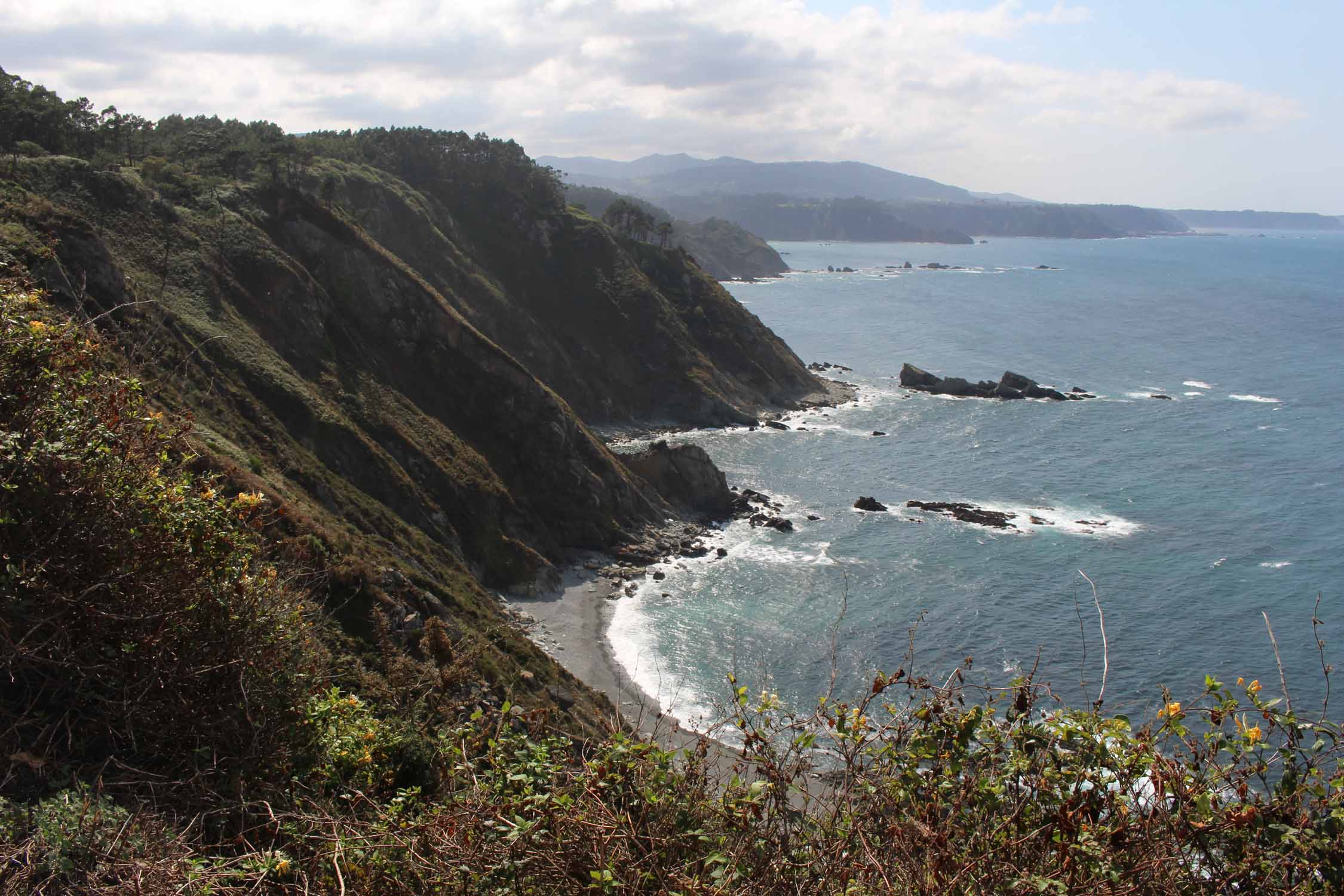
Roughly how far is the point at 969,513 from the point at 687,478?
19112mm

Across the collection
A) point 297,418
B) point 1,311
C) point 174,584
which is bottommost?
point 297,418

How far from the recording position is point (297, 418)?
139 ft

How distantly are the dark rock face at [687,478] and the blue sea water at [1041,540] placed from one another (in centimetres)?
455

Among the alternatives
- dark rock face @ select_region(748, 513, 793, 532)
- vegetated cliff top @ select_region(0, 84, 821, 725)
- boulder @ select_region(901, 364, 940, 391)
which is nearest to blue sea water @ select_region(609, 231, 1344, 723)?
dark rock face @ select_region(748, 513, 793, 532)

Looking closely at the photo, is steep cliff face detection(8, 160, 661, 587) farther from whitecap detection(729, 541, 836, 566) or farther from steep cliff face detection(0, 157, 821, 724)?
whitecap detection(729, 541, 836, 566)

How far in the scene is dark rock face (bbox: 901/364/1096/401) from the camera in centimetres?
9083

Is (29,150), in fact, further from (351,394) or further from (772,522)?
(772,522)

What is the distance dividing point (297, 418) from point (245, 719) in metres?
37.3

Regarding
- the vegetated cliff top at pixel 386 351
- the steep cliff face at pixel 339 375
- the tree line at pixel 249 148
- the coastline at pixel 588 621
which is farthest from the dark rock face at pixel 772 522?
the tree line at pixel 249 148

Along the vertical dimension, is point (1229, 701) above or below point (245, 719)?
above

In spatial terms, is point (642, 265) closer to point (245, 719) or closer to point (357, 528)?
point (357, 528)

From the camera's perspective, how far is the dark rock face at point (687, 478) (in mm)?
59750

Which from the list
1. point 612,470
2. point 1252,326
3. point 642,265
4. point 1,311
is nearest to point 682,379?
point 642,265

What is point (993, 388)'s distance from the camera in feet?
302
